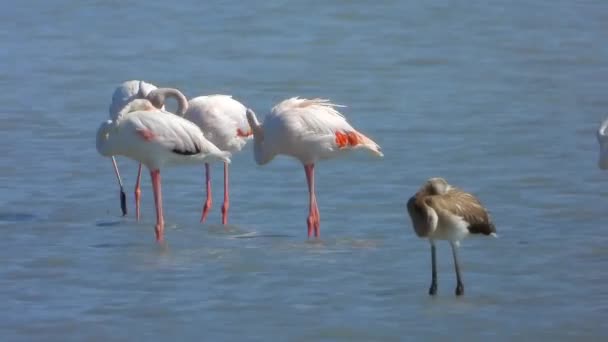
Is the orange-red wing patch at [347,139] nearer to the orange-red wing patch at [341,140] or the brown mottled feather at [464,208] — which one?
the orange-red wing patch at [341,140]

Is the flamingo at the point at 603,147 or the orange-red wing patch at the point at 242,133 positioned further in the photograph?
the orange-red wing patch at the point at 242,133

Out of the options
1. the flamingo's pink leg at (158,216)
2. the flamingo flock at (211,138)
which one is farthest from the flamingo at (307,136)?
the flamingo's pink leg at (158,216)

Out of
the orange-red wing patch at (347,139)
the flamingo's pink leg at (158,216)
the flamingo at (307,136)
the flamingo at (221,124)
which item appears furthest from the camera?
the flamingo at (221,124)

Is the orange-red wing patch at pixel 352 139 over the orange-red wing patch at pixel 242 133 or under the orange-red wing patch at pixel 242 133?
over

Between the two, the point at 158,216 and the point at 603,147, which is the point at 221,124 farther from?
the point at 603,147

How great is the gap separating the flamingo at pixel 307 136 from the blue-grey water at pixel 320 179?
399mm

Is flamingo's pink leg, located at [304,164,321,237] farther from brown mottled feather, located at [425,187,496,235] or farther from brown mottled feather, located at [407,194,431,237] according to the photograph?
brown mottled feather, located at [407,194,431,237]

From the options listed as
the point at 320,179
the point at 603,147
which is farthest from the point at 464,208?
the point at 320,179

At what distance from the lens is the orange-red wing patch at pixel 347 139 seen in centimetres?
978

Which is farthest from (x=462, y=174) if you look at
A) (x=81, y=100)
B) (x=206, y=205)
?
(x=81, y=100)

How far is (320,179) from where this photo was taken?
11047mm

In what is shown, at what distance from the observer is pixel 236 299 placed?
7.92 m

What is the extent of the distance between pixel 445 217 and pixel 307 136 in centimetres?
210

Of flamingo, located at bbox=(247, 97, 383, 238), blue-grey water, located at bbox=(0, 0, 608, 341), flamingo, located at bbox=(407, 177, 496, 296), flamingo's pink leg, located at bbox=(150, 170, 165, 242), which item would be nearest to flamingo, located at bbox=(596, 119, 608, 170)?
blue-grey water, located at bbox=(0, 0, 608, 341)
